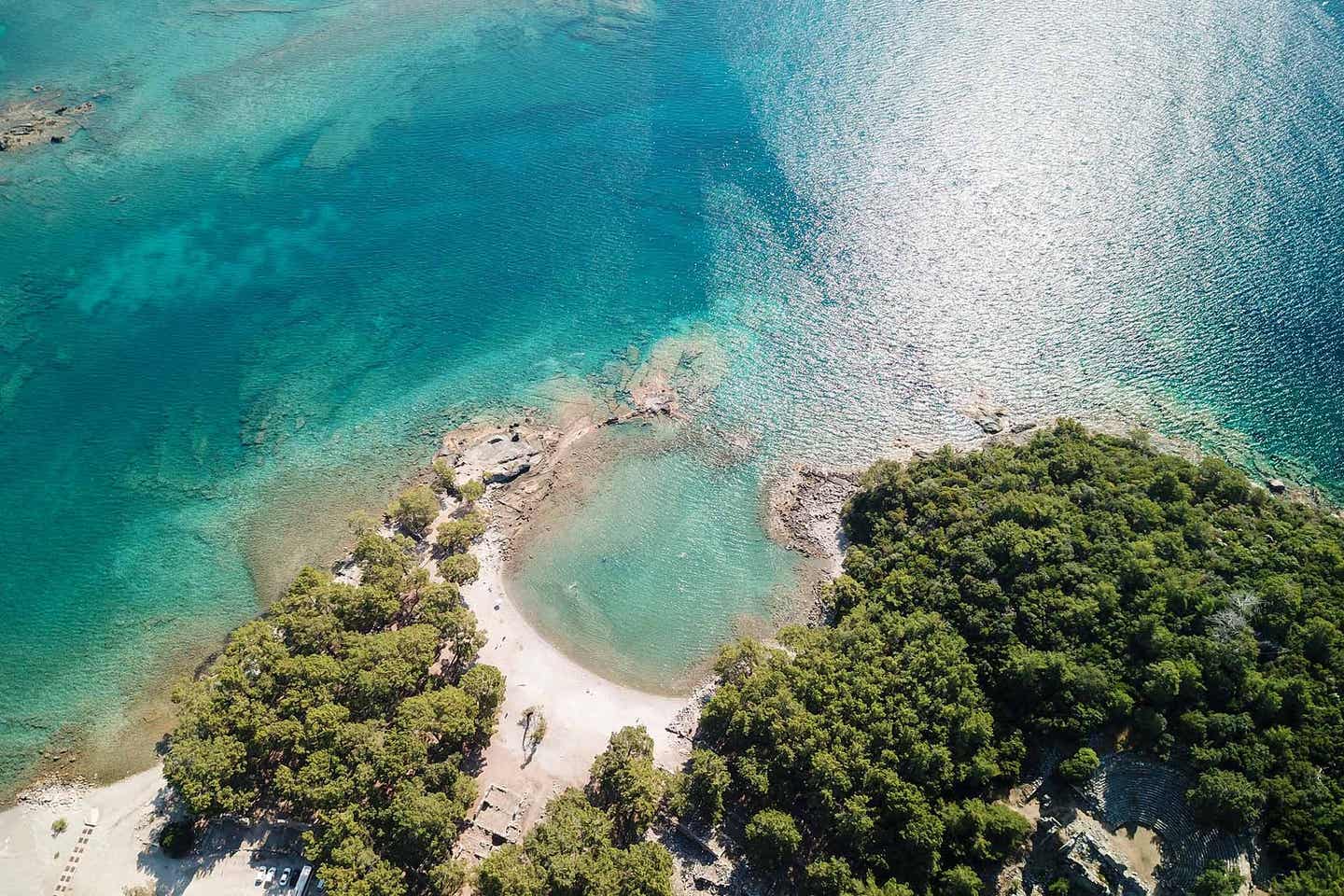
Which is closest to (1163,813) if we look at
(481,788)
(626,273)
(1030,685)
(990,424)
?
(1030,685)

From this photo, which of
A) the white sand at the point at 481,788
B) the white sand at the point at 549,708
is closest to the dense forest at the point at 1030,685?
the white sand at the point at 549,708

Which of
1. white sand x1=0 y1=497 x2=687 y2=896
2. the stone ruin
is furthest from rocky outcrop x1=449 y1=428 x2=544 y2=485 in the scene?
the stone ruin

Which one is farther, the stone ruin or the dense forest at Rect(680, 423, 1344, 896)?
the dense forest at Rect(680, 423, 1344, 896)

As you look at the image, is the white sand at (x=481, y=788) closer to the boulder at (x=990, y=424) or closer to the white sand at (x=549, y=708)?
the white sand at (x=549, y=708)

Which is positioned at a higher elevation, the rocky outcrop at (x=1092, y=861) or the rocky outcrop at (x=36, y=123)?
the rocky outcrop at (x=36, y=123)

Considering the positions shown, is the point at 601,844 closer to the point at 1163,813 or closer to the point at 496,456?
the point at 496,456

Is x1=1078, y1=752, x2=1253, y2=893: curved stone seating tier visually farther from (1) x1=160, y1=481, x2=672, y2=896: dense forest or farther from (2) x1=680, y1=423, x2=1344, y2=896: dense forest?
(1) x1=160, y1=481, x2=672, y2=896: dense forest

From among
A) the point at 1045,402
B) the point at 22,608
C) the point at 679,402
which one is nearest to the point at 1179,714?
the point at 1045,402
